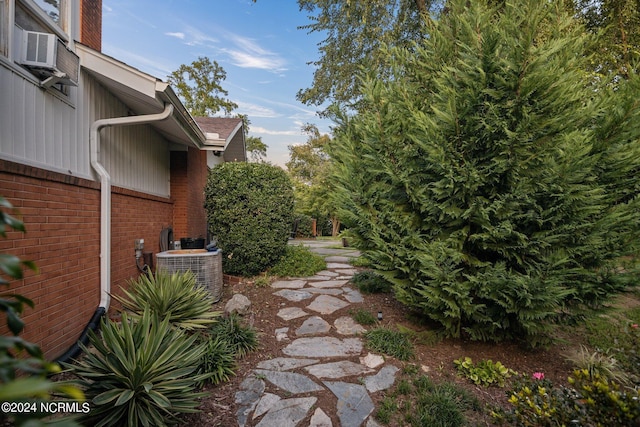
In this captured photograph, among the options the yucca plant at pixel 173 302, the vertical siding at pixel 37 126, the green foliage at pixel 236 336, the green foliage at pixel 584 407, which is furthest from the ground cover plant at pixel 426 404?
the vertical siding at pixel 37 126

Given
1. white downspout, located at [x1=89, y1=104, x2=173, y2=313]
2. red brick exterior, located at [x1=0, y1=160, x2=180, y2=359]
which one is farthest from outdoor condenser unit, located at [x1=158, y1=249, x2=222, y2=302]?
white downspout, located at [x1=89, y1=104, x2=173, y2=313]

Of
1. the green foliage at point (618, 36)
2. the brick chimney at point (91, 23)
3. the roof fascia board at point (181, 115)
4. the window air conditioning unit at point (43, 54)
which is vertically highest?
the green foliage at point (618, 36)

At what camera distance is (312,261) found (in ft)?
21.1

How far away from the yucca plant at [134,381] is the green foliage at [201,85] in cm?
2070

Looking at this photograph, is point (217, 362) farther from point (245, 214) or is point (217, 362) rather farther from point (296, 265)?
point (296, 265)

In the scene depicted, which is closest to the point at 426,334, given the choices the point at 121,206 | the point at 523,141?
the point at 523,141

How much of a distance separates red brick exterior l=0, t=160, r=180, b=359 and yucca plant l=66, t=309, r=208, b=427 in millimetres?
983

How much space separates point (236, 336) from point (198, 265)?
162 cm

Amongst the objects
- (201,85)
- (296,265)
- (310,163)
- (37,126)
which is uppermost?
(201,85)

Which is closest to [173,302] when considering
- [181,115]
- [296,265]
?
[181,115]

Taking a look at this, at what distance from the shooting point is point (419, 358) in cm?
312

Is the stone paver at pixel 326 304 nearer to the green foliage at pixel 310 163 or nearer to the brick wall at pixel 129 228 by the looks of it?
the brick wall at pixel 129 228

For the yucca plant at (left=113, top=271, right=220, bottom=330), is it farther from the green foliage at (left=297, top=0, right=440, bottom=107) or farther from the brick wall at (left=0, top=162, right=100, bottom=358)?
the green foliage at (left=297, top=0, right=440, bottom=107)

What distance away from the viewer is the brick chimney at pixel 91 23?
3.53m
